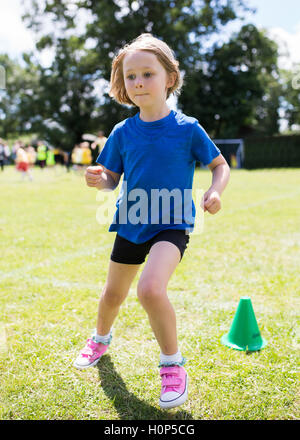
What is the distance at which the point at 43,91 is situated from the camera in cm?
4316

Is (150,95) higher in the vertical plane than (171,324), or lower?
higher

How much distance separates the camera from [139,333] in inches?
122

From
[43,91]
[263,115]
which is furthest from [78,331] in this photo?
[263,115]

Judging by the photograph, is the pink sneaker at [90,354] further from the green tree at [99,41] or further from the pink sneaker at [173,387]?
the green tree at [99,41]

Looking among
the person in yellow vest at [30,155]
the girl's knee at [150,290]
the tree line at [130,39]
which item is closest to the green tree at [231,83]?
the tree line at [130,39]

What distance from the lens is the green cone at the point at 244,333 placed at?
286 cm

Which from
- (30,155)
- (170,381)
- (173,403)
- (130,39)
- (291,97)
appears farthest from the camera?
(291,97)

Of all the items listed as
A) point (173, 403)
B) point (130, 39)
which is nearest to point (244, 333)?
point (173, 403)

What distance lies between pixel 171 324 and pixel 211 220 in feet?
18.6

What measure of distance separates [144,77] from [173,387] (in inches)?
66.6

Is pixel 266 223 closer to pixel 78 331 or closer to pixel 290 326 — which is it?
pixel 290 326

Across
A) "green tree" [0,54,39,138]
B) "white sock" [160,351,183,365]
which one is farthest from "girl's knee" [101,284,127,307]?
"green tree" [0,54,39,138]

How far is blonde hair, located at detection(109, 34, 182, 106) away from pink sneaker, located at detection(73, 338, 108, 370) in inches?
62.8

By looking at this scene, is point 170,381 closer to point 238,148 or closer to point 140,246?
point 140,246
